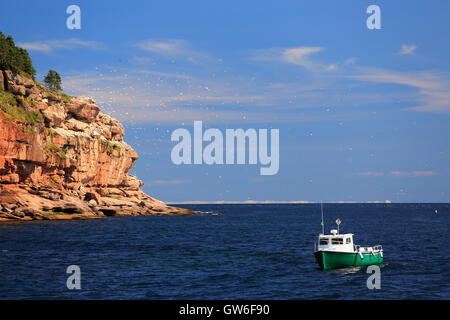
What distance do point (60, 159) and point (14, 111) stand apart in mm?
17847

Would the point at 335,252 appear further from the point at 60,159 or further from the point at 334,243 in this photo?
the point at 60,159

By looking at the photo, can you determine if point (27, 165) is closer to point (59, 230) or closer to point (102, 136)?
point (59, 230)

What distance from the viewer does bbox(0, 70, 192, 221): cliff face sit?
324ft

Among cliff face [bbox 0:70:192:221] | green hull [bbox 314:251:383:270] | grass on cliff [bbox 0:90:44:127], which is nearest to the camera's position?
green hull [bbox 314:251:383:270]

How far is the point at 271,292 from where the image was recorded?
112 ft

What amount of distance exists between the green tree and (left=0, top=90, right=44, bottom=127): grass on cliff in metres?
49.1

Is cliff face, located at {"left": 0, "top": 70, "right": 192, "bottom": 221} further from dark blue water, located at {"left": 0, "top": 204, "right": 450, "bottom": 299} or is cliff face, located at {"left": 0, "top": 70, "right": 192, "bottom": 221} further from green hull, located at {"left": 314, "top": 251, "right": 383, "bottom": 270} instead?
green hull, located at {"left": 314, "top": 251, "right": 383, "bottom": 270}

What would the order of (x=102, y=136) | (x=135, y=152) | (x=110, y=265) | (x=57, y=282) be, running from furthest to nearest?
(x=135, y=152) < (x=102, y=136) < (x=110, y=265) < (x=57, y=282)

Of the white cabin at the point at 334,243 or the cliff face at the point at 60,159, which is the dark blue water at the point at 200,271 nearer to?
the white cabin at the point at 334,243

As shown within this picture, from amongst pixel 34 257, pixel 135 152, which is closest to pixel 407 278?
pixel 34 257

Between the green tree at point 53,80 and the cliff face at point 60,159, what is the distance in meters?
18.1

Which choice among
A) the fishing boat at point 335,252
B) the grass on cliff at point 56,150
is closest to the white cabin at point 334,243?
the fishing boat at point 335,252

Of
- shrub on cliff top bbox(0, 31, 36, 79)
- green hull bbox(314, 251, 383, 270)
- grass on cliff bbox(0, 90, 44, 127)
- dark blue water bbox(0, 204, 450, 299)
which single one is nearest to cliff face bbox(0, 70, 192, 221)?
grass on cliff bbox(0, 90, 44, 127)
